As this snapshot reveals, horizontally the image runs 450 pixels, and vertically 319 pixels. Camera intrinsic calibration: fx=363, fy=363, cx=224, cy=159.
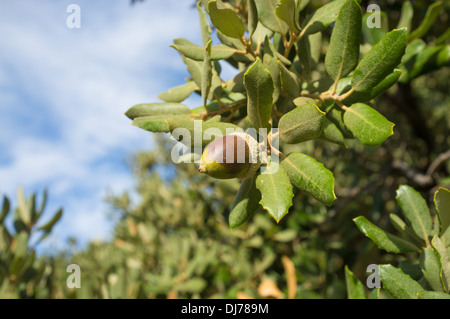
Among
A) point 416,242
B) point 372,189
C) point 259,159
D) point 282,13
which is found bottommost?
point 416,242

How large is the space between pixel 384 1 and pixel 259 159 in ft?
6.92

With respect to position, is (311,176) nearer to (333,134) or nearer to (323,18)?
(333,134)

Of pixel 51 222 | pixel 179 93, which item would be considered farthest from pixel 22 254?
pixel 179 93

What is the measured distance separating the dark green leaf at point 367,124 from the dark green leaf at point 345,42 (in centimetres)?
11

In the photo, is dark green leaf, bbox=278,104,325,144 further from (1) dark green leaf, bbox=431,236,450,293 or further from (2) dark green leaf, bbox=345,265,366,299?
(2) dark green leaf, bbox=345,265,366,299

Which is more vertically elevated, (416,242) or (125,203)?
(125,203)

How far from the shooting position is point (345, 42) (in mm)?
943

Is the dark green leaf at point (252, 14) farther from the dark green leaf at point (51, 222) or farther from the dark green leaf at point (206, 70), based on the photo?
the dark green leaf at point (51, 222)

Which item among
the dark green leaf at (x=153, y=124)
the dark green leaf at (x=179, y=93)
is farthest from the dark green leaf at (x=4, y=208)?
the dark green leaf at (x=153, y=124)

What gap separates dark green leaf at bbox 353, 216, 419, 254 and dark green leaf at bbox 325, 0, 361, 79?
44 cm

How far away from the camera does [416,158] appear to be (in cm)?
323

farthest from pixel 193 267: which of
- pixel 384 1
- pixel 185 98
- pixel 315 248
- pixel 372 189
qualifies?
pixel 384 1

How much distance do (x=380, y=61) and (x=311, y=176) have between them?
0.35 metres

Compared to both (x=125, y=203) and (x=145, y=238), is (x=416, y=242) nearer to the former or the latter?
(x=145, y=238)
